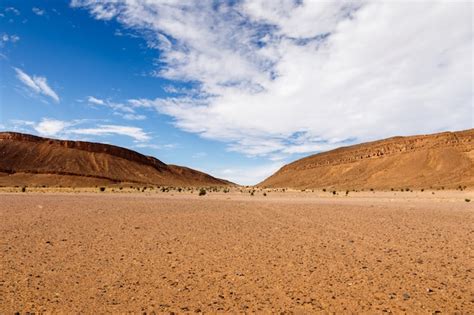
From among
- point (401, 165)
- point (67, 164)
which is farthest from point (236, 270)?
point (67, 164)

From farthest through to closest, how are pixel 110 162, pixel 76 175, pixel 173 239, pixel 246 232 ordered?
pixel 110 162 < pixel 76 175 < pixel 246 232 < pixel 173 239

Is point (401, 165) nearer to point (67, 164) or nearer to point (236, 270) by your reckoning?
point (67, 164)

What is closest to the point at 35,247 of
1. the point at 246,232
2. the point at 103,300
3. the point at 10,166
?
the point at 103,300

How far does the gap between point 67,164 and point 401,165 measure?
297 feet

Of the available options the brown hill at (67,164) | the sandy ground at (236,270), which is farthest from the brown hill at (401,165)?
the sandy ground at (236,270)

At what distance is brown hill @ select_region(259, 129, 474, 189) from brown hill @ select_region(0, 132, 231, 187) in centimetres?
5169

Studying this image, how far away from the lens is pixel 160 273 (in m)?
8.47

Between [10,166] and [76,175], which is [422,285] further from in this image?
[10,166]

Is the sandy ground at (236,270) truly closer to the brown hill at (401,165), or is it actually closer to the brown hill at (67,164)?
the brown hill at (401,165)

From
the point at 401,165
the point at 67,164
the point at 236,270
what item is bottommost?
the point at 236,270

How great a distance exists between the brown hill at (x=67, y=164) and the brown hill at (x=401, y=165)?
170 ft

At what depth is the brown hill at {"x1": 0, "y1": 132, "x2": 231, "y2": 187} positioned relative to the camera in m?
101

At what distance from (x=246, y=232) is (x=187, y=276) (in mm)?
6613

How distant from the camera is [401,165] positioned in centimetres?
9525
